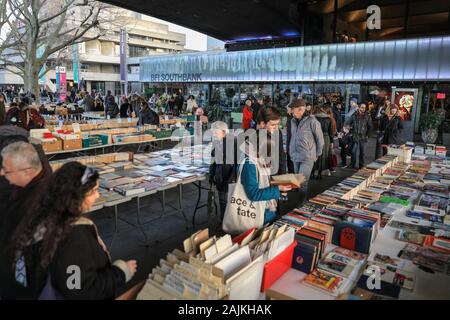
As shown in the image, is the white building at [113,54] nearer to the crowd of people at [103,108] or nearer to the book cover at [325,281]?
the crowd of people at [103,108]

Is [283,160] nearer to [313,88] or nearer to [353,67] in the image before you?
[353,67]

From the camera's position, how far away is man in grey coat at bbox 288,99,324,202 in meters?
4.71

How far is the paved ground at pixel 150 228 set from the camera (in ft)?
12.4

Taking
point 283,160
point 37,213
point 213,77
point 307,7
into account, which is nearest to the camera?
point 37,213

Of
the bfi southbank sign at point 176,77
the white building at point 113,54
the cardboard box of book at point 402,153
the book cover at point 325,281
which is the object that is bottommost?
the book cover at point 325,281

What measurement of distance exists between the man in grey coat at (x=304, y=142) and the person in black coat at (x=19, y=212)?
3.37 metres

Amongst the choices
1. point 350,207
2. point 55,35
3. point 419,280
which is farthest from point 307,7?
point 419,280

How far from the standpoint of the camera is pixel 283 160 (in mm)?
3896

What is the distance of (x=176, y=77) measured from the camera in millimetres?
20797

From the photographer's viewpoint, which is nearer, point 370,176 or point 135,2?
point 370,176

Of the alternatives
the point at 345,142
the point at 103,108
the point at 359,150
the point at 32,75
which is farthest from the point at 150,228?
the point at 32,75

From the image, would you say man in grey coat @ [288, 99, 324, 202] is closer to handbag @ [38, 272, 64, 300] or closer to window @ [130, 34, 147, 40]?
handbag @ [38, 272, 64, 300]

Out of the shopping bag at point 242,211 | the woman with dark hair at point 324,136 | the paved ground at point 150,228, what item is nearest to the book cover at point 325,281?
the shopping bag at point 242,211
